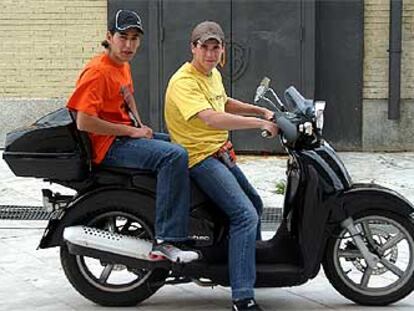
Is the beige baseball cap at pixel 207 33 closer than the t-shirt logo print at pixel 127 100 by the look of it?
Yes

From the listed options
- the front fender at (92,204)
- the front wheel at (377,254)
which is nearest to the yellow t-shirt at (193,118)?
the front fender at (92,204)

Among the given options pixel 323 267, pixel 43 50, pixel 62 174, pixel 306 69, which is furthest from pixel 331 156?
pixel 43 50

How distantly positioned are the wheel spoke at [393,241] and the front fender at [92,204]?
1363 mm

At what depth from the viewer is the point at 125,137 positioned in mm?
→ 5426

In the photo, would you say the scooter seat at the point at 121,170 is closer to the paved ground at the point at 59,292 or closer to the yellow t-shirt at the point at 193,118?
the yellow t-shirt at the point at 193,118

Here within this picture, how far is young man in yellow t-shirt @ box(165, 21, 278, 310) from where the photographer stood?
17.1ft

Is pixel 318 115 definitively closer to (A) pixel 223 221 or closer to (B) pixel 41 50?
(A) pixel 223 221

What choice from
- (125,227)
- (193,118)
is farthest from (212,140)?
(125,227)

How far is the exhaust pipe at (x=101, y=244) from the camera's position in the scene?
5.36 m

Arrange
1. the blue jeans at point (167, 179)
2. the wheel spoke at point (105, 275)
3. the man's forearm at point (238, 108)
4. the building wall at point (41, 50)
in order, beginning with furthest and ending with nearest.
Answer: the building wall at point (41, 50), the man's forearm at point (238, 108), the wheel spoke at point (105, 275), the blue jeans at point (167, 179)

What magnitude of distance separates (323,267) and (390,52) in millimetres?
6271

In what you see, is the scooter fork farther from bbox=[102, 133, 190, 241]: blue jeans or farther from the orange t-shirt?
the orange t-shirt

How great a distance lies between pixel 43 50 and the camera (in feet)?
38.3

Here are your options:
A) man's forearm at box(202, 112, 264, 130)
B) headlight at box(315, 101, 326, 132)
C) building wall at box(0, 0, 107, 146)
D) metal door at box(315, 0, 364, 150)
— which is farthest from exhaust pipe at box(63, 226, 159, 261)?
building wall at box(0, 0, 107, 146)
